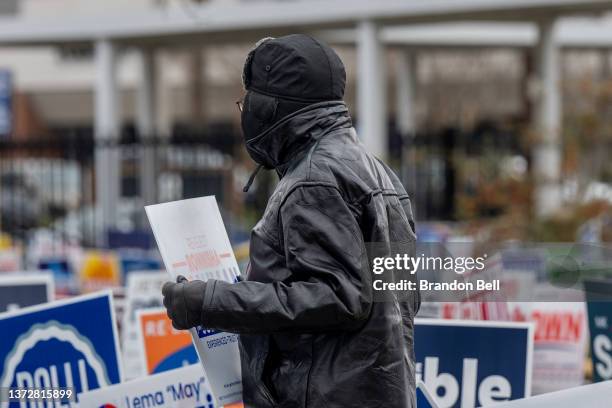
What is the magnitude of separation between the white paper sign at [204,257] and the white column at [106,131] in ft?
39.6

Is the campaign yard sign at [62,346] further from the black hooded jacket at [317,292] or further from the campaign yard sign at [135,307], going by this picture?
the campaign yard sign at [135,307]

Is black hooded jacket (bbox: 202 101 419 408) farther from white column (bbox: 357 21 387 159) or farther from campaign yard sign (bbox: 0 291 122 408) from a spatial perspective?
white column (bbox: 357 21 387 159)

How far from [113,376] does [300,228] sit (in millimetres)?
1936

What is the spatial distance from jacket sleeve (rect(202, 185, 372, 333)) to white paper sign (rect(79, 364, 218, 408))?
1.20 m

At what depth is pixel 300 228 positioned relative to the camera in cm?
337

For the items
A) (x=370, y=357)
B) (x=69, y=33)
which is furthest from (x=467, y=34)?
(x=370, y=357)

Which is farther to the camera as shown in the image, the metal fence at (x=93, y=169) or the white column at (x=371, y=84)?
the white column at (x=371, y=84)

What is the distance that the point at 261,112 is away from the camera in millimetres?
3562

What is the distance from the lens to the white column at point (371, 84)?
1515 centimetres

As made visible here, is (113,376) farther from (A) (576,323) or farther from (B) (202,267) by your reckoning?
(A) (576,323)

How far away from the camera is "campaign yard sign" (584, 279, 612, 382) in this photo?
5133mm

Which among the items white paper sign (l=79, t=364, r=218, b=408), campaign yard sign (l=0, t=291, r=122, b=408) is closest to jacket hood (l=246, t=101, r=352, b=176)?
white paper sign (l=79, t=364, r=218, b=408)

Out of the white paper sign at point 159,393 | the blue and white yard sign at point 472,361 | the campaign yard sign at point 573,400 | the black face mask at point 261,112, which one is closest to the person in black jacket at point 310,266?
the black face mask at point 261,112

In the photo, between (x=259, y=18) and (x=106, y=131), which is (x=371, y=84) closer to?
(x=259, y=18)
